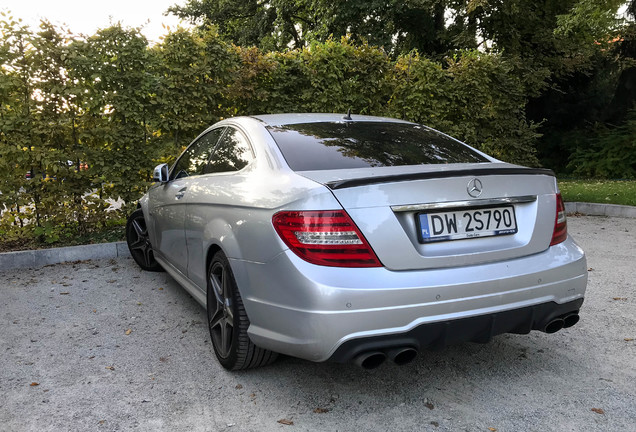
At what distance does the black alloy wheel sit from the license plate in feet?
12.8

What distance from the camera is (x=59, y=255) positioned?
639 centimetres

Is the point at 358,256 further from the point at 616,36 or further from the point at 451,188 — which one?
the point at 616,36

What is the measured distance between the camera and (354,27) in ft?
61.8

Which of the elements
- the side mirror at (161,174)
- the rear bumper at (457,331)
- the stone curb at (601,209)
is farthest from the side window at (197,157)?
the stone curb at (601,209)

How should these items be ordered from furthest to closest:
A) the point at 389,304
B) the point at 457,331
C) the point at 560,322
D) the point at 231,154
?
the point at 231,154, the point at 560,322, the point at 457,331, the point at 389,304

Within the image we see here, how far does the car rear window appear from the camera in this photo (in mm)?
2982

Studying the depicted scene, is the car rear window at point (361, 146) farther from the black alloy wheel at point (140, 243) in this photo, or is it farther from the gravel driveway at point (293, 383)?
the black alloy wheel at point (140, 243)

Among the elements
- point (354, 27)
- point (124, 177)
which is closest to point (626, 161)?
point (354, 27)

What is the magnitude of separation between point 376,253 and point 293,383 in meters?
1.11

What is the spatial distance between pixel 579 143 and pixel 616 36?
380cm

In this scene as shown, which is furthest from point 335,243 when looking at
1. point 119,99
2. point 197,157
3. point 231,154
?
point 119,99

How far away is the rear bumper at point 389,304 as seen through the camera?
2326mm

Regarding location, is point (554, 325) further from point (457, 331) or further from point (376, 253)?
point (376, 253)

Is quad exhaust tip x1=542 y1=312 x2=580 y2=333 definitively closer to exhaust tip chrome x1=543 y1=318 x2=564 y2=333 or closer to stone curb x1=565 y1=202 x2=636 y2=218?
exhaust tip chrome x1=543 y1=318 x2=564 y2=333
